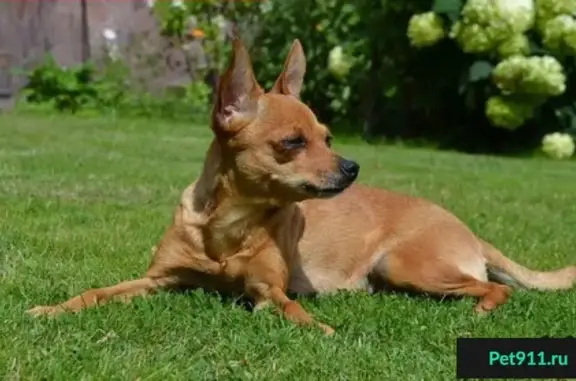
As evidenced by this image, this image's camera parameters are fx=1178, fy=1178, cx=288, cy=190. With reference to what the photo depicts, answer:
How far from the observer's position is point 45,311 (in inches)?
165

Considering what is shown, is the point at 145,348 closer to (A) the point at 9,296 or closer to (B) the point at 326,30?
(A) the point at 9,296

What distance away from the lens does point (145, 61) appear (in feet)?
50.9

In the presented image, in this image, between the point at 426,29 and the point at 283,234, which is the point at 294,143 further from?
the point at 426,29

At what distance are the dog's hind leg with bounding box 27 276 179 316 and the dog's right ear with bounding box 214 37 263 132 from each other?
67cm

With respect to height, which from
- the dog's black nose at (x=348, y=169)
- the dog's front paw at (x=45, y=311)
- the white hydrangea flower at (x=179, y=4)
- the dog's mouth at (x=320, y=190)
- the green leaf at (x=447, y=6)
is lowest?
the dog's front paw at (x=45, y=311)

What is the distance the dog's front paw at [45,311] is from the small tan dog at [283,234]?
1 cm

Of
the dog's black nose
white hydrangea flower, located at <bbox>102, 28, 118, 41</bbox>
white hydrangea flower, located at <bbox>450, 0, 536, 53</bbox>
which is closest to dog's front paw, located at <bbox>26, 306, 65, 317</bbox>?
the dog's black nose

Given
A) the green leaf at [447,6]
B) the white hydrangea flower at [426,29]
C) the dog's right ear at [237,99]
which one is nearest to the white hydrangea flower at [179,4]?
the white hydrangea flower at [426,29]

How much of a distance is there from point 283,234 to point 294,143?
0.45 metres

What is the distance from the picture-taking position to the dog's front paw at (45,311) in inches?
163

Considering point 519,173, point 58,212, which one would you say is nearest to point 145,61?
point 519,173

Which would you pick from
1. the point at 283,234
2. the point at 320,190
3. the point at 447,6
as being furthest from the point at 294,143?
the point at 447,6

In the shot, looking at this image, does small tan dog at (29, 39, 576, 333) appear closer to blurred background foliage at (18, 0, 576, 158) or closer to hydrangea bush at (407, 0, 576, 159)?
hydrangea bush at (407, 0, 576, 159)

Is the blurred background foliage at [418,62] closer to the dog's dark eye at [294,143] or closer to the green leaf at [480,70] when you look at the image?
the green leaf at [480,70]
